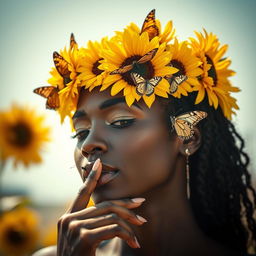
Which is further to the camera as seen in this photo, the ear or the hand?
the ear

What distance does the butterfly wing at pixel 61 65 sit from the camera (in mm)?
3176

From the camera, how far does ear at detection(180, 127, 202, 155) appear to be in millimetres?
3072

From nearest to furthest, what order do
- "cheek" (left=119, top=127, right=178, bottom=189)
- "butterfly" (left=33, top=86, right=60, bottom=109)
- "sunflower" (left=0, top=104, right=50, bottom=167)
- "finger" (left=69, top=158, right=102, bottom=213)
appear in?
1. "finger" (left=69, top=158, right=102, bottom=213)
2. "cheek" (left=119, top=127, right=178, bottom=189)
3. "butterfly" (left=33, top=86, right=60, bottom=109)
4. "sunflower" (left=0, top=104, right=50, bottom=167)

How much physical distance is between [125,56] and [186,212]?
1240 millimetres

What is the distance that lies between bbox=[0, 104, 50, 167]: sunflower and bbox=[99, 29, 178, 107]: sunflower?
7.79ft

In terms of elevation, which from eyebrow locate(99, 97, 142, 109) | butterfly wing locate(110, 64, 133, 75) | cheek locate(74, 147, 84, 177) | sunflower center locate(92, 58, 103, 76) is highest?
sunflower center locate(92, 58, 103, 76)

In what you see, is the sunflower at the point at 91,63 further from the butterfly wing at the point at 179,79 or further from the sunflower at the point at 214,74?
the sunflower at the point at 214,74

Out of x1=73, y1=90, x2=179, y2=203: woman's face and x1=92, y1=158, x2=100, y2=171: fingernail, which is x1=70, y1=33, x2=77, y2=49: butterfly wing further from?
x1=92, y1=158, x2=100, y2=171: fingernail

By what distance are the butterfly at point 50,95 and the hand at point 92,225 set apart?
965 millimetres

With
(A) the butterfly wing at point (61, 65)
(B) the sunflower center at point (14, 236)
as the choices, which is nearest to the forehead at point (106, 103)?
(A) the butterfly wing at point (61, 65)

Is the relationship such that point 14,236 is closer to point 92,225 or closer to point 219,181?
point 219,181

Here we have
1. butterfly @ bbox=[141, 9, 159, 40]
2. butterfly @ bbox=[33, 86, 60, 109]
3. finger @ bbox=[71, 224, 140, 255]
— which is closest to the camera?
finger @ bbox=[71, 224, 140, 255]

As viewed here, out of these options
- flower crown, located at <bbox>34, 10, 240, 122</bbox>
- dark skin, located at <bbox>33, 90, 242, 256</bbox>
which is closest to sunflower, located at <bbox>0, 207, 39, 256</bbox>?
dark skin, located at <bbox>33, 90, 242, 256</bbox>

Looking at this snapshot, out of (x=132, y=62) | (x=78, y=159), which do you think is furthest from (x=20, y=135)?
(x=132, y=62)
